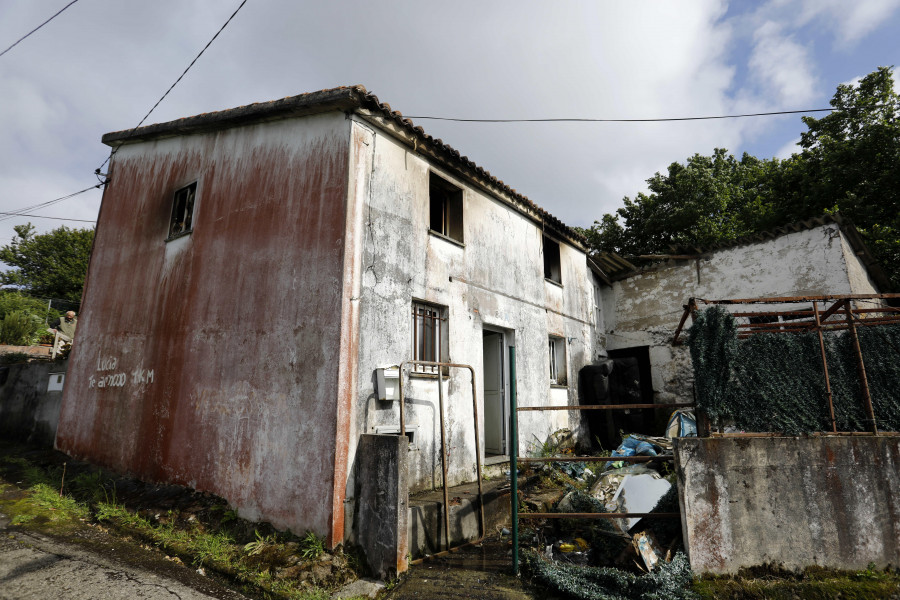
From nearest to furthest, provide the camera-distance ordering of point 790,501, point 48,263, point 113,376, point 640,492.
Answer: point 790,501 → point 640,492 → point 113,376 → point 48,263

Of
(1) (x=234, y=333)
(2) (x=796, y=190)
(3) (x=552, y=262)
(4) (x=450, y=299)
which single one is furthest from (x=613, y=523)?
(2) (x=796, y=190)

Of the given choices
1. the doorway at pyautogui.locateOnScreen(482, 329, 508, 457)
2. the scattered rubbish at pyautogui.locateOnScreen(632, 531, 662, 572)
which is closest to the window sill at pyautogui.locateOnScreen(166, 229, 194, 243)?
the doorway at pyautogui.locateOnScreen(482, 329, 508, 457)

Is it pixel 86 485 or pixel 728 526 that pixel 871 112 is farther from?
pixel 86 485

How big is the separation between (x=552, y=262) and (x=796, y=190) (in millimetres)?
11472

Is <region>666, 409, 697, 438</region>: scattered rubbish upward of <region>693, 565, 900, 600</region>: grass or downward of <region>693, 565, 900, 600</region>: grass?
upward

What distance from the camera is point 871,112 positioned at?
15023 mm

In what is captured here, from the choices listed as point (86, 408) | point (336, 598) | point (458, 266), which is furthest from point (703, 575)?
point (86, 408)

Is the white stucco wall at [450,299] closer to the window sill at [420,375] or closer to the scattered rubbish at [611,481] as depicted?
the window sill at [420,375]

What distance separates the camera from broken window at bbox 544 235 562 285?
11.2 meters

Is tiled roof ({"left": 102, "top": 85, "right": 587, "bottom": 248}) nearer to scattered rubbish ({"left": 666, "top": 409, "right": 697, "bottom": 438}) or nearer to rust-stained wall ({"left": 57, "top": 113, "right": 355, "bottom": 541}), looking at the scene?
rust-stained wall ({"left": 57, "top": 113, "right": 355, "bottom": 541})

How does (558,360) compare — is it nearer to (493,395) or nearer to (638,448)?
(493,395)

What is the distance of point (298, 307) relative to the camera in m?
6.20

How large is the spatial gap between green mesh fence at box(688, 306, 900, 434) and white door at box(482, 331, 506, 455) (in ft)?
13.5

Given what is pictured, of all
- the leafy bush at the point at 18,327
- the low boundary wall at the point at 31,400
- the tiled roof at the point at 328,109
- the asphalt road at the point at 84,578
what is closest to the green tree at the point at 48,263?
the leafy bush at the point at 18,327
